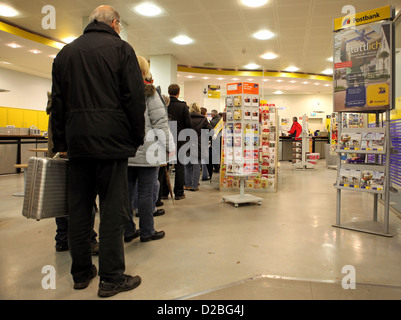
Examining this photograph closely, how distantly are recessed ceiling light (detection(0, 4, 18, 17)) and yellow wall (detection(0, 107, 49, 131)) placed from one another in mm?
7029

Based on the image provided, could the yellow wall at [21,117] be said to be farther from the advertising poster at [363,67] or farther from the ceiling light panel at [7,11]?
the advertising poster at [363,67]

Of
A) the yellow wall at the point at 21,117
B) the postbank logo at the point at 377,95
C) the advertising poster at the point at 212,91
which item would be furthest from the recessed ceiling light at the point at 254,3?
the yellow wall at the point at 21,117

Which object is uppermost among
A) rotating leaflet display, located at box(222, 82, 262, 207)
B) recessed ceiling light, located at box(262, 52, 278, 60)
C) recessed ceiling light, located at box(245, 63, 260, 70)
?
recessed ceiling light, located at box(245, 63, 260, 70)

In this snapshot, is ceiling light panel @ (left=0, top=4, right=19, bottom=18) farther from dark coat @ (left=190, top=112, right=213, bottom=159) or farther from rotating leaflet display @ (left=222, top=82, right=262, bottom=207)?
rotating leaflet display @ (left=222, top=82, right=262, bottom=207)

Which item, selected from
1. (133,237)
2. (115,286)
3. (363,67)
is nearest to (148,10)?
(363,67)

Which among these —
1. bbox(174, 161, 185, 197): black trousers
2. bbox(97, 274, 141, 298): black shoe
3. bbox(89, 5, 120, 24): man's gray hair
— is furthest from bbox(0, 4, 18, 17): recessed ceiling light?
bbox(97, 274, 141, 298): black shoe

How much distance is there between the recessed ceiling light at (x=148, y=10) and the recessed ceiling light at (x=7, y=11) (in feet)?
8.35

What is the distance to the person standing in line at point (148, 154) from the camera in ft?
8.09

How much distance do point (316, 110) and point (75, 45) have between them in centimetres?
1688

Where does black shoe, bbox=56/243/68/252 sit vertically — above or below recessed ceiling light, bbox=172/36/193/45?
below

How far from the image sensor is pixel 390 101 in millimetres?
2859

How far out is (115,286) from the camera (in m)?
1.76

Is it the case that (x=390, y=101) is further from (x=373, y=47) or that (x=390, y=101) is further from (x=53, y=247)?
(x=53, y=247)

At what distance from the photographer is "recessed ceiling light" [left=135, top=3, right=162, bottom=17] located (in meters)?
5.87
